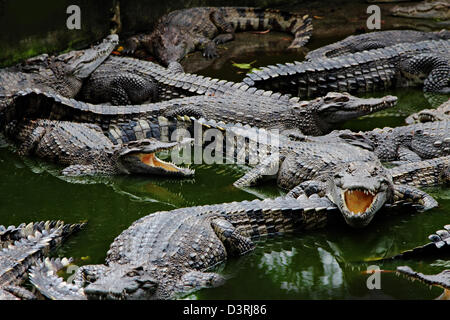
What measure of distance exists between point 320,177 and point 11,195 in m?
2.77

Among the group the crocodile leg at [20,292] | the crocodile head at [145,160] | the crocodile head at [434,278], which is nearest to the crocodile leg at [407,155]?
the crocodile head at [145,160]

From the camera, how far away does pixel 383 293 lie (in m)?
4.72

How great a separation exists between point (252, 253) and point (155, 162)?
192 centimetres

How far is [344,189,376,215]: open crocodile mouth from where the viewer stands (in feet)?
17.7

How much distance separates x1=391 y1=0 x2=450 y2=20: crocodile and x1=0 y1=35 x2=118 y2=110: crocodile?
5.04 m

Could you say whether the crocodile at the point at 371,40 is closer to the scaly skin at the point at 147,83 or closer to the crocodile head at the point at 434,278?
the scaly skin at the point at 147,83

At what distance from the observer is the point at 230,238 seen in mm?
5250

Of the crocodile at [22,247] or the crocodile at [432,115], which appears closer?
the crocodile at [22,247]

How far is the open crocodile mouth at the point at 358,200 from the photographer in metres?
5.40

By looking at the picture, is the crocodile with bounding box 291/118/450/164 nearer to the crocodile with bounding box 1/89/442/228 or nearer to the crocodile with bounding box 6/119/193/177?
the crocodile with bounding box 1/89/442/228

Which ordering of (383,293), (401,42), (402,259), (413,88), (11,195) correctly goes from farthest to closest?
(401,42) → (413,88) → (11,195) → (402,259) → (383,293)

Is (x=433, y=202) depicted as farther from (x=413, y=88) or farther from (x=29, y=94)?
(x=29, y=94)

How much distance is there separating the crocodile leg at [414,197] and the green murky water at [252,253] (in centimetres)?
7
